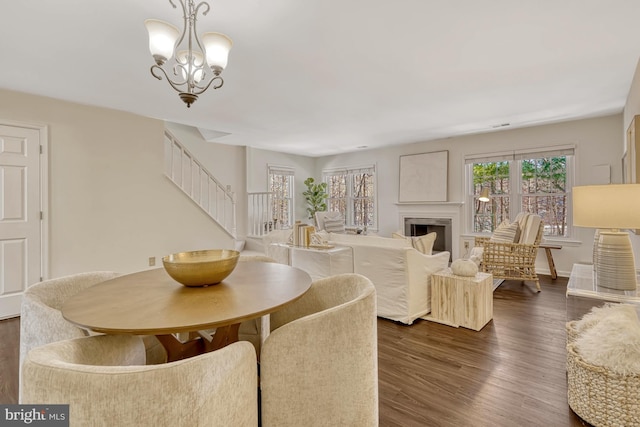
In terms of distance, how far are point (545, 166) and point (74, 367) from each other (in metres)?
6.18

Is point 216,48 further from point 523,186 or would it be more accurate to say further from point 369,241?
point 523,186

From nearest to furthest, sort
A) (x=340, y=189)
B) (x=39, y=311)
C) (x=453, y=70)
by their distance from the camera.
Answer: (x=39, y=311) < (x=453, y=70) < (x=340, y=189)

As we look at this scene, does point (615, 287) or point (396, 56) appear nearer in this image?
point (615, 287)

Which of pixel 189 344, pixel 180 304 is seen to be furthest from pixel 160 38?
pixel 189 344

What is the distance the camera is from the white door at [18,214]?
10.6 feet

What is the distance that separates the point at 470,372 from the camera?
2.03m

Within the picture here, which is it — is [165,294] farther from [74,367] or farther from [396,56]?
[396,56]

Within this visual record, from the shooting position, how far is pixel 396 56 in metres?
2.57

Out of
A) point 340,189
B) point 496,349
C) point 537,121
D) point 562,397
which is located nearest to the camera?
point 562,397

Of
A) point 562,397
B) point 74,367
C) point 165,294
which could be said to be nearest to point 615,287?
point 562,397

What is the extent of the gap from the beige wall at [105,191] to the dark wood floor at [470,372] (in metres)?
1.10

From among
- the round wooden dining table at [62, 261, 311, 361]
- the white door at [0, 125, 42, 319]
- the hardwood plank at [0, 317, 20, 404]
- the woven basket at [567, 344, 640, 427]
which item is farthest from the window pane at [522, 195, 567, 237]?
the white door at [0, 125, 42, 319]

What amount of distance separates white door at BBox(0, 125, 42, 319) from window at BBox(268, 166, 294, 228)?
4021 millimetres

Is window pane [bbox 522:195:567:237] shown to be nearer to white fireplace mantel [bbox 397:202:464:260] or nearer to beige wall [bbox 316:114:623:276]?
beige wall [bbox 316:114:623:276]
